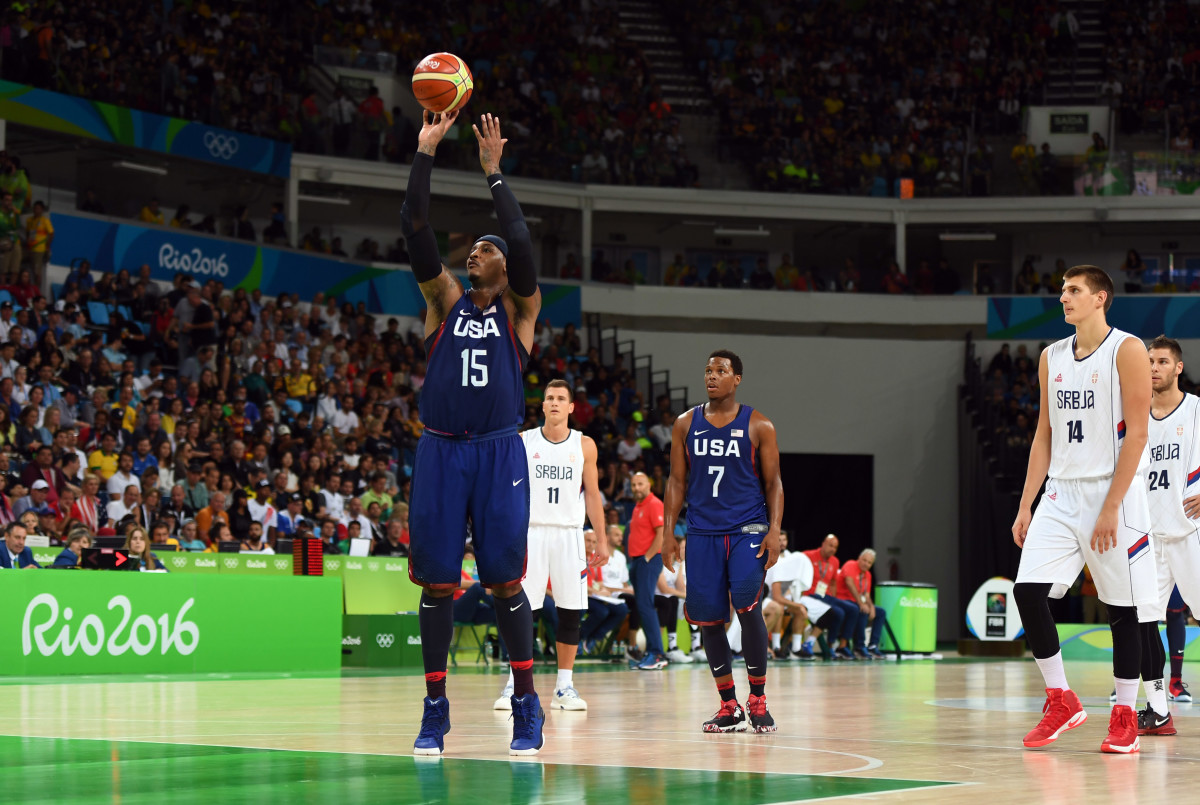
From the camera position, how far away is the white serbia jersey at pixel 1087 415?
7176 mm

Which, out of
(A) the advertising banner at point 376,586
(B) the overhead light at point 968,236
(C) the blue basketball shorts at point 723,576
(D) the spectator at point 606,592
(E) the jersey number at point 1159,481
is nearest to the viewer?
(C) the blue basketball shorts at point 723,576

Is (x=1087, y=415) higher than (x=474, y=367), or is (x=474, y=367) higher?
(x=474, y=367)

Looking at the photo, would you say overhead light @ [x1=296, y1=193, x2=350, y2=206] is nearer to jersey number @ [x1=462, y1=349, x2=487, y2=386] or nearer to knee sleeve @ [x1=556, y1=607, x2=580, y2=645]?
knee sleeve @ [x1=556, y1=607, x2=580, y2=645]

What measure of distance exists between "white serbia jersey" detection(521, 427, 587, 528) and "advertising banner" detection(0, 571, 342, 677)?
15.8 feet

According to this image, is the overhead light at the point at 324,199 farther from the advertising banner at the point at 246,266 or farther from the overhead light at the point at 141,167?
the overhead light at the point at 141,167

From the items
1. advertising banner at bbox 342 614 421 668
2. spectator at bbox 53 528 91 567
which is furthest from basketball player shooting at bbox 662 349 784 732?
advertising banner at bbox 342 614 421 668

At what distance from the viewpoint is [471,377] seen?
6.58 m

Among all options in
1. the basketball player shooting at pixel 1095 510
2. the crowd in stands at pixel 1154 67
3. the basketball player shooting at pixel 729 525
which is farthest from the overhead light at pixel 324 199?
the basketball player shooting at pixel 1095 510

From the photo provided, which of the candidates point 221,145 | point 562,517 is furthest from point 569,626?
point 221,145

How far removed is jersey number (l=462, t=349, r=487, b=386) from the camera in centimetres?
657

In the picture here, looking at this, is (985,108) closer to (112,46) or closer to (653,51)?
(653,51)

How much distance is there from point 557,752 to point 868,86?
30.8 metres

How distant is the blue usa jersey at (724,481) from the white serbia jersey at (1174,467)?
271 cm

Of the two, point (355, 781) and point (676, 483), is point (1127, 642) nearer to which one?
point (676, 483)
